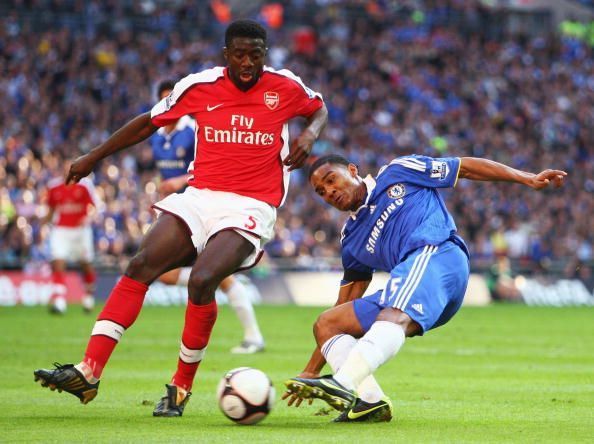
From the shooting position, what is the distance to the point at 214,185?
8172 millimetres

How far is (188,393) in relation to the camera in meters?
8.08

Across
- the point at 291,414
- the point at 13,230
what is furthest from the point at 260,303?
the point at 291,414

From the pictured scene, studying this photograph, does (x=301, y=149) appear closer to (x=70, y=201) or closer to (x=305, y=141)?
(x=305, y=141)

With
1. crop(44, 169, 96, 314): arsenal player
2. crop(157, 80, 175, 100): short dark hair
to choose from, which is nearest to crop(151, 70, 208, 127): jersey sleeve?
crop(157, 80, 175, 100): short dark hair

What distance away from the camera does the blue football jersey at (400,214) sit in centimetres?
768

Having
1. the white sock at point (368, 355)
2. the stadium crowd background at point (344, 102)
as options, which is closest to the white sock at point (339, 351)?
the white sock at point (368, 355)

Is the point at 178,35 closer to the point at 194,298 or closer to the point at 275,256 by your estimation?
the point at 275,256

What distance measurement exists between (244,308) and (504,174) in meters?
6.27

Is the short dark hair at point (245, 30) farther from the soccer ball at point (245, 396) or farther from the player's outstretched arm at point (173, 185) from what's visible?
the player's outstretched arm at point (173, 185)

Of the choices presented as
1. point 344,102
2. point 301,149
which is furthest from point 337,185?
point 344,102

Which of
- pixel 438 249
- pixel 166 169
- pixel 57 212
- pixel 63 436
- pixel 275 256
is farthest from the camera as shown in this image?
pixel 275 256

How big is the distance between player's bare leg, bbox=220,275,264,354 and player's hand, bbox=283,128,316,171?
5.51 meters

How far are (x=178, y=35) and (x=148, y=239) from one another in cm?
2740

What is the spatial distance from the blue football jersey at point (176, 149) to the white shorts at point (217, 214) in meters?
5.36
